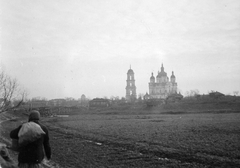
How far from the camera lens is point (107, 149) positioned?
12445mm

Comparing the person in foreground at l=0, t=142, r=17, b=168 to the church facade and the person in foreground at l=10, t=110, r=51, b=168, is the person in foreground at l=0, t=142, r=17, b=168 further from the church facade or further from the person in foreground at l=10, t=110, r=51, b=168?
the church facade

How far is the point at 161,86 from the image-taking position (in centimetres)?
12150

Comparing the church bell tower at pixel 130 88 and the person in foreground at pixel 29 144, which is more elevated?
the church bell tower at pixel 130 88

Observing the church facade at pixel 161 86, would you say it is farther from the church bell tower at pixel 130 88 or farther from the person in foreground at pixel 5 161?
the person in foreground at pixel 5 161

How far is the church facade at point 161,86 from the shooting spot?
120 metres

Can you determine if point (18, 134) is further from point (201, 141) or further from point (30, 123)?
point (201, 141)

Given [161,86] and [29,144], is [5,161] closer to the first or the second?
[29,144]

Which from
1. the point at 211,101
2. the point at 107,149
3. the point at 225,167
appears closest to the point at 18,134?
the point at 225,167

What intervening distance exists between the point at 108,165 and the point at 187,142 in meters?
6.20

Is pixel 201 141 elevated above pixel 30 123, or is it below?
below

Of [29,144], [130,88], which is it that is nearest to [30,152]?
[29,144]

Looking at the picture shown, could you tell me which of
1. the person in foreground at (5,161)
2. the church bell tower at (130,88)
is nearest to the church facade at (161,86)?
the church bell tower at (130,88)

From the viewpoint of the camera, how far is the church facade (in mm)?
120312

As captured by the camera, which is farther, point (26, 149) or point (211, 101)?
point (211, 101)
